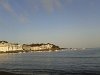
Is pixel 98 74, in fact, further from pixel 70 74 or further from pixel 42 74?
pixel 42 74

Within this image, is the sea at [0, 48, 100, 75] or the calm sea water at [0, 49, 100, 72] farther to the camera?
the calm sea water at [0, 49, 100, 72]

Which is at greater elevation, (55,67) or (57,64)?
(57,64)

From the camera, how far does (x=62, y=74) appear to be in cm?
3738

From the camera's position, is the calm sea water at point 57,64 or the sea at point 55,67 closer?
the sea at point 55,67

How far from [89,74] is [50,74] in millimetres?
5829

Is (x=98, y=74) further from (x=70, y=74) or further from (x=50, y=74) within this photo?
(x=50, y=74)

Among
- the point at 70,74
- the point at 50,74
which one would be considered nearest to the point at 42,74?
the point at 50,74

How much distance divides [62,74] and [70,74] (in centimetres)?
128

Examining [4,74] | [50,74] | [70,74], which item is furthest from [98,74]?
[4,74]

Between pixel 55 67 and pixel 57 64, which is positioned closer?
pixel 55 67

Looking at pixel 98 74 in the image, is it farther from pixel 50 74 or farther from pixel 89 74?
pixel 50 74

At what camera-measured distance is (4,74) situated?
120 feet

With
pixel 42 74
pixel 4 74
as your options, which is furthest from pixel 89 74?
pixel 4 74

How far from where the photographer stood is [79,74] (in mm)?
36594
